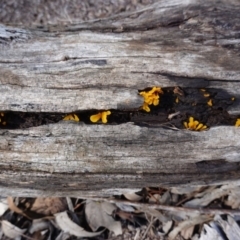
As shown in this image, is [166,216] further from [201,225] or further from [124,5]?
[124,5]

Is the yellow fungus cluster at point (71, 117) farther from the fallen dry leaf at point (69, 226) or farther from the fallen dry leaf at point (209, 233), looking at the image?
the fallen dry leaf at point (209, 233)

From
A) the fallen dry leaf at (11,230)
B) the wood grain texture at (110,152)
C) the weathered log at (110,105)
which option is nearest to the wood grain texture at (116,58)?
the weathered log at (110,105)

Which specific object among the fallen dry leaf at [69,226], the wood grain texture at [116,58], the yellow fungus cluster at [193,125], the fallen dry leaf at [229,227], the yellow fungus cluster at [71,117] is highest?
the wood grain texture at [116,58]

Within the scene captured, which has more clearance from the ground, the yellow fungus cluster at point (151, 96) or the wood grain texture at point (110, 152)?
the yellow fungus cluster at point (151, 96)

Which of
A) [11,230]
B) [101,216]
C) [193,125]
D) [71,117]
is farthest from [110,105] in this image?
[11,230]

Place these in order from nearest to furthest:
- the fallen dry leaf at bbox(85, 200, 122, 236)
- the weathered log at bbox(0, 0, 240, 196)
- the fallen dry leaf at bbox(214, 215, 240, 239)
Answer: the weathered log at bbox(0, 0, 240, 196), the fallen dry leaf at bbox(214, 215, 240, 239), the fallen dry leaf at bbox(85, 200, 122, 236)

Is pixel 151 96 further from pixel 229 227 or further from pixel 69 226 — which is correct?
pixel 69 226

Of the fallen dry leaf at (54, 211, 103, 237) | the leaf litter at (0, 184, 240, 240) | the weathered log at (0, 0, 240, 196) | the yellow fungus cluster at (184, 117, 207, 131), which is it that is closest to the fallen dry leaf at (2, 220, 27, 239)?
the leaf litter at (0, 184, 240, 240)

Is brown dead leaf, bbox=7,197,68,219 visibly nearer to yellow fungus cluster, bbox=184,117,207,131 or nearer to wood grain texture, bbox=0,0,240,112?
wood grain texture, bbox=0,0,240,112
